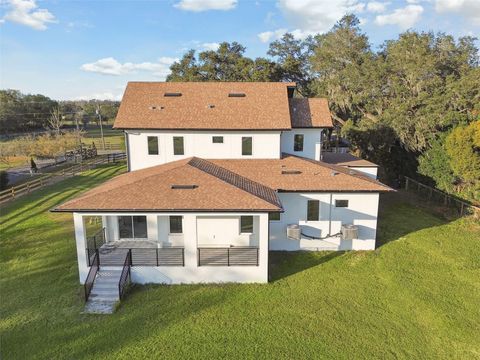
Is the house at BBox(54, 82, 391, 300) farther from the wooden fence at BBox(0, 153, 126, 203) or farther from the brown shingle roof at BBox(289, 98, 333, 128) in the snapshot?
the wooden fence at BBox(0, 153, 126, 203)

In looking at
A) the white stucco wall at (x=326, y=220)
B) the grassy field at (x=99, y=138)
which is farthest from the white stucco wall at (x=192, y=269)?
the grassy field at (x=99, y=138)

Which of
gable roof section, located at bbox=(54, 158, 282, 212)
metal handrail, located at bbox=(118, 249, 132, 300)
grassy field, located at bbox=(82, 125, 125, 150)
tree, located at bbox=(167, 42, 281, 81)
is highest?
tree, located at bbox=(167, 42, 281, 81)

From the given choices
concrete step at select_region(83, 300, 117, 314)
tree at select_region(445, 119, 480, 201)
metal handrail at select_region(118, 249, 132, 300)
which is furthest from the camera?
tree at select_region(445, 119, 480, 201)

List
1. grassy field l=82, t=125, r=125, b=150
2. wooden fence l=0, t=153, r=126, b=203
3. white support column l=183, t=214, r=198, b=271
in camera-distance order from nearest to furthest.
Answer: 1. white support column l=183, t=214, r=198, b=271
2. wooden fence l=0, t=153, r=126, b=203
3. grassy field l=82, t=125, r=125, b=150

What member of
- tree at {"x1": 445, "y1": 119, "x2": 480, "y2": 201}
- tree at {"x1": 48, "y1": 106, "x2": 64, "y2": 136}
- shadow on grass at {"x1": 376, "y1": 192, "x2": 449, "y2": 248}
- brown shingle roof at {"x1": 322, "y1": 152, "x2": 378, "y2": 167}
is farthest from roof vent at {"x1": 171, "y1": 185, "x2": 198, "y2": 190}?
tree at {"x1": 48, "y1": 106, "x2": 64, "y2": 136}

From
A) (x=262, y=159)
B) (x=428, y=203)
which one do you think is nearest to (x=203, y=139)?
(x=262, y=159)

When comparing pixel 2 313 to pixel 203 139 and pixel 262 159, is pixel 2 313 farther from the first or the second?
pixel 262 159
